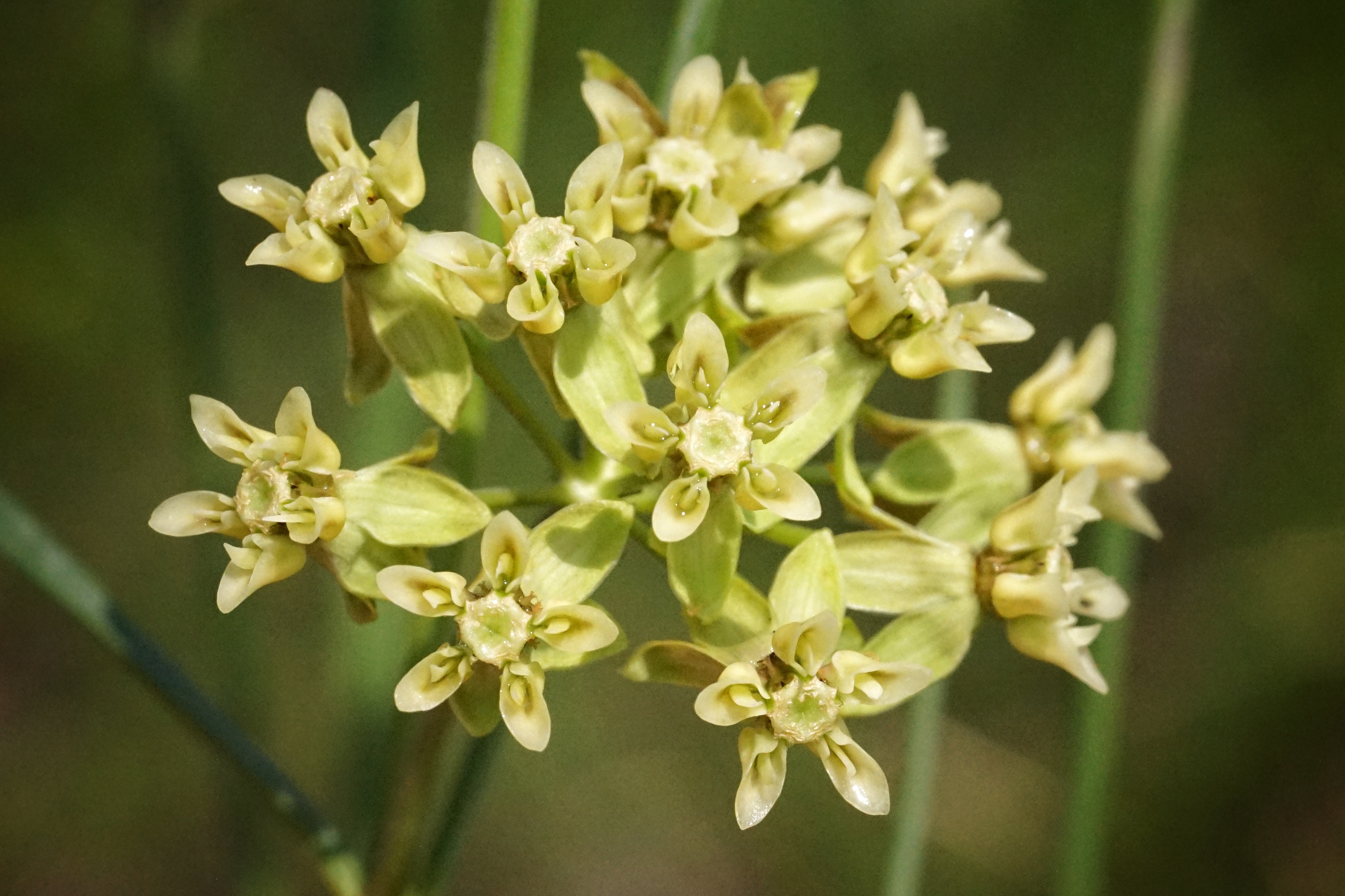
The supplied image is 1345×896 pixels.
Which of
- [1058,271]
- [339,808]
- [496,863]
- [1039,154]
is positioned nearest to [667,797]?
[496,863]

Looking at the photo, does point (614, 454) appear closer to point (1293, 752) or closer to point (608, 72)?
point (608, 72)

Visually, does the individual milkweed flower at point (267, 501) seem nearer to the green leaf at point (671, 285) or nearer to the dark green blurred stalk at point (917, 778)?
the green leaf at point (671, 285)

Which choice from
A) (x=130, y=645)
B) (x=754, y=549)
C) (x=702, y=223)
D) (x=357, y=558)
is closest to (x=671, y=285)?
(x=702, y=223)

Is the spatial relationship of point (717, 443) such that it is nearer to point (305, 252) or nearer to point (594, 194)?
point (594, 194)

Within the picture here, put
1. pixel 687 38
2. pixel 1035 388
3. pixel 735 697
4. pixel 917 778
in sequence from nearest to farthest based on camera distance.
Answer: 1. pixel 735 697
2. pixel 687 38
3. pixel 1035 388
4. pixel 917 778

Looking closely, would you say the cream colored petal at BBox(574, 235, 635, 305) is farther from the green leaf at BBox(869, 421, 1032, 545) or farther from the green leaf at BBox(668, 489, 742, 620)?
the green leaf at BBox(869, 421, 1032, 545)

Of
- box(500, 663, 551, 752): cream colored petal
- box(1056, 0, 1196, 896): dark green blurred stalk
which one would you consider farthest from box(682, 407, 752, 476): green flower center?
box(1056, 0, 1196, 896): dark green blurred stalk
